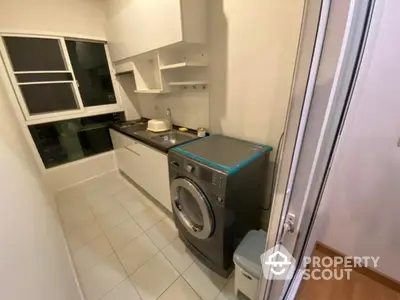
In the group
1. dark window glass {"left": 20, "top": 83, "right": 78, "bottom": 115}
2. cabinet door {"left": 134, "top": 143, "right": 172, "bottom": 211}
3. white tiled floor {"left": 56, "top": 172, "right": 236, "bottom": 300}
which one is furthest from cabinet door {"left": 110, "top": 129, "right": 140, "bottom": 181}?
dark window glass {"left": 20, "top": 83, "right": 78, "bottom": 115}

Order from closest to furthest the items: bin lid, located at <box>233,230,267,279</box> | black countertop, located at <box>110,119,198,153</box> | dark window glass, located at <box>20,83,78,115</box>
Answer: bin lid, located at <box>233,230,267,279</box>
black countertop, located at <box>110,119,198,153</box>
dark window glass, located at <box>20,83,78,115</box>

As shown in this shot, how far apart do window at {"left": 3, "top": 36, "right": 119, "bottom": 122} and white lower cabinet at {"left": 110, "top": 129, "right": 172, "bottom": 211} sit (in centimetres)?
69

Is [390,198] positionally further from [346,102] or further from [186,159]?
[186,159]

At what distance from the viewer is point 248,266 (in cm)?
112

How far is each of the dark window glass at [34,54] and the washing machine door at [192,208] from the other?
248 cm

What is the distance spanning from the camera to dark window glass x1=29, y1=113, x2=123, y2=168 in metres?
2.59

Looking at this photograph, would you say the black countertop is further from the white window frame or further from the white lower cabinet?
the white window frame

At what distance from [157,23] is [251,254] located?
6.64 feet

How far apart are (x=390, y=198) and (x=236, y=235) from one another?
1.04 m

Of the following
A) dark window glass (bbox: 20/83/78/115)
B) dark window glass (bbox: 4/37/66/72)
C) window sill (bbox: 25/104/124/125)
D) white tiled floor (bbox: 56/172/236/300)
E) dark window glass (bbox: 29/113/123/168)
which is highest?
dark window glass (bbox: 4/37/66/72)

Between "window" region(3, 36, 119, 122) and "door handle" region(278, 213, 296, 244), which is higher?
"window" region(3, 36, 119, 122)

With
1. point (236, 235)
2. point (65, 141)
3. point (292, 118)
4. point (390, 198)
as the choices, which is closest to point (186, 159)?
point (236, 235)

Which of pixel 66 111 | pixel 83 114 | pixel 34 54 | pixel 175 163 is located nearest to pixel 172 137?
pixel 175 163

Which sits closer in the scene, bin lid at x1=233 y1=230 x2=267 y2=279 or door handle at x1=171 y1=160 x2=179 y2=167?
bin lid at x1=233 y1=230 x2=267 y2=279
